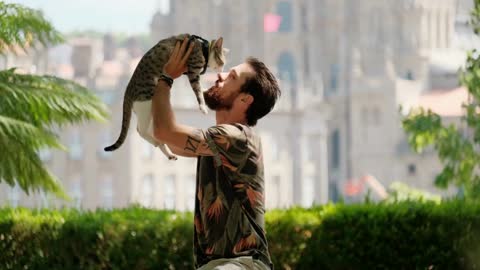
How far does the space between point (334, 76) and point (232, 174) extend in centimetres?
11589

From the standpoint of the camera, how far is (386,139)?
108m

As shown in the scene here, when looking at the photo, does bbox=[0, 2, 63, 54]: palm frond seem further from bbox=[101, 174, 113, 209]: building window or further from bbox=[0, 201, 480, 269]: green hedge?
bbox=[101, 174, 113, 209]: building window

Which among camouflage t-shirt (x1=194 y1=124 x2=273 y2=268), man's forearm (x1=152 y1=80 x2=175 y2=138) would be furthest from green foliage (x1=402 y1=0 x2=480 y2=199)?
man's forearm (x1=152 y1=80 x2=175 y2=138)

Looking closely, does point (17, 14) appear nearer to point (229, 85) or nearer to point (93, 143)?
point (229, 85)

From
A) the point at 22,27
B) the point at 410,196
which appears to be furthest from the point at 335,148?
the point at 22,27

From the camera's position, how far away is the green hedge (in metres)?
8.67

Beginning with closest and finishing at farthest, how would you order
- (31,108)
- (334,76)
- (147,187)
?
(31,108), (147,187), (334,76)

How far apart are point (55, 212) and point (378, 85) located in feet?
326

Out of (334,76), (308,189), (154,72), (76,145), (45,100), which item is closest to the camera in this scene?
(154,72)

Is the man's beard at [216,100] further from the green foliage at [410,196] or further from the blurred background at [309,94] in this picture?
the blurred background at [309,94]

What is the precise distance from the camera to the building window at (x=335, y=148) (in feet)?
375

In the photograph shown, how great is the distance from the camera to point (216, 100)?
4.91 metres

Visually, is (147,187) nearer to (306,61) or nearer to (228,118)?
(306,61)

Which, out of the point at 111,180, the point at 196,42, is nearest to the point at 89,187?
the point at 111,180
